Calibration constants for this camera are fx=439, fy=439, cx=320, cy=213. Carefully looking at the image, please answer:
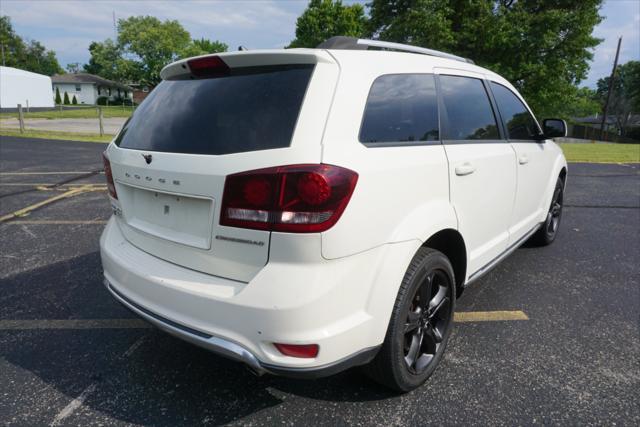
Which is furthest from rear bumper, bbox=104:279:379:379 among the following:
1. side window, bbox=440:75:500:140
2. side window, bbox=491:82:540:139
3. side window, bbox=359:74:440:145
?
side window, bbox=491:82:540:139

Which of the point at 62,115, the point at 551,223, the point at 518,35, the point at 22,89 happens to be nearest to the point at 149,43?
the point at 22,89

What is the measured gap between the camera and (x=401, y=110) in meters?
2.26

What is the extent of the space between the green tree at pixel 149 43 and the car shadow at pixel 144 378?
73.0 metres

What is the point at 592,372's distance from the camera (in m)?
2.56

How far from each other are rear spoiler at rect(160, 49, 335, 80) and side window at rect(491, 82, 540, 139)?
1927 millimetres

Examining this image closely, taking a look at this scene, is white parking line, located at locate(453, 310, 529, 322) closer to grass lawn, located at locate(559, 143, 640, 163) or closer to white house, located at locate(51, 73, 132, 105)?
grass lawn, located at locate(559, 143, 640, 163)

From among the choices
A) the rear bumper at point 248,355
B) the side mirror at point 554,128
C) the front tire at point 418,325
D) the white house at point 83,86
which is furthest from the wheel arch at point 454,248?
the white house at point 83,86

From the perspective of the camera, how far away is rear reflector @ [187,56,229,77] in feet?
7.18

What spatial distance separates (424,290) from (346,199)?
2.92 feet

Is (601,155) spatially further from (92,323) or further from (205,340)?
(205,340)

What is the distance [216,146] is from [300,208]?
52 centimetres

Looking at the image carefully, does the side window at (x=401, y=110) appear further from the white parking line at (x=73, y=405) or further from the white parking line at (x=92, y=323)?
the white parking line at (x=73, y=405)

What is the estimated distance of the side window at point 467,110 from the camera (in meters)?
2.66

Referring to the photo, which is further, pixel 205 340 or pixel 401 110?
pixel 401 110
